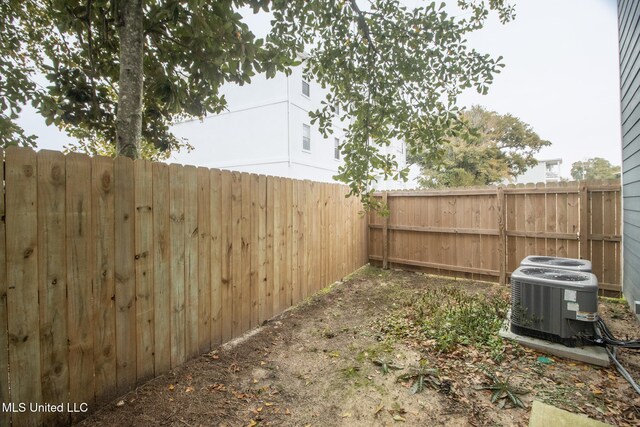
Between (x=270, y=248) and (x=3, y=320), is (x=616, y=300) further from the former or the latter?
(x=3, y=320)

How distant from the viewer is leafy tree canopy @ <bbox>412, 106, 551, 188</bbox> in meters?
16.2

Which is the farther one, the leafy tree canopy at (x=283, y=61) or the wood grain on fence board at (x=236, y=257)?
the wood grain on fence board at (x=236, y=257)

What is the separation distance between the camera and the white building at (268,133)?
37.8 feet

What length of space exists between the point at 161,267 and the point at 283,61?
219 centimetres

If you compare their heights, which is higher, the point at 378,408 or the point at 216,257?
the point at 216,257

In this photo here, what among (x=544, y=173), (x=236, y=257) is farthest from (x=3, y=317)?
(x=544, y=173)

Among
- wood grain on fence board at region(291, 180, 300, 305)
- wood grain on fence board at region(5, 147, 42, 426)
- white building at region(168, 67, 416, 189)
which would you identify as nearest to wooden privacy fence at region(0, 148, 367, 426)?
wood grain on fence board at region(5, 147, 42, 426)

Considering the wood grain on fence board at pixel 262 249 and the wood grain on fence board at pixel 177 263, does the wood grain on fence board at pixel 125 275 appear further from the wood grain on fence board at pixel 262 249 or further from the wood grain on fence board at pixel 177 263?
the wood grain on fence board at pixel 262 249

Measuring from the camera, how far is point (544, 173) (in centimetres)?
3400

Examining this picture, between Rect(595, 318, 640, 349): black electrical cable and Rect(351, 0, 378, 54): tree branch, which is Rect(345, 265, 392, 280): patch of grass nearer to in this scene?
Rect(595, 318, 640, 349): black electrical cable

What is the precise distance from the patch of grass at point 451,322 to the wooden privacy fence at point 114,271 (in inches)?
72.1

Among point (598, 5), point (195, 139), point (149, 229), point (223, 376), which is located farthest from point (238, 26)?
point (195, 139)

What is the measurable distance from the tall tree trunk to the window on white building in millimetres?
10164

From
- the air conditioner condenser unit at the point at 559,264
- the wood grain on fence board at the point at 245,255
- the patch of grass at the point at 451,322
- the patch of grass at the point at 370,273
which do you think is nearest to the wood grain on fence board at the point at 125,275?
the wood grain on fence board at the point at 245,255
